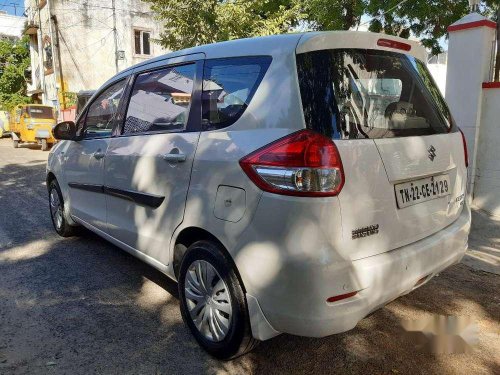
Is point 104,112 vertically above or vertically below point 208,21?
below

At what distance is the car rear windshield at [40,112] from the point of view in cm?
1680

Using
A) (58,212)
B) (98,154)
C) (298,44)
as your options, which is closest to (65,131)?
(98,154)

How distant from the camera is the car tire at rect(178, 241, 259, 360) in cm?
239

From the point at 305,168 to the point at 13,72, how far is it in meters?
31.8

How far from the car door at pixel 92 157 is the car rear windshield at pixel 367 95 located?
201 cm

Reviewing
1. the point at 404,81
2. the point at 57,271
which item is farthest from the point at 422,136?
the point at 57,271

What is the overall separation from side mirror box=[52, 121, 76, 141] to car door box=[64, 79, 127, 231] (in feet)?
0.18

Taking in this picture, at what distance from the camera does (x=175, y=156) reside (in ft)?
9.05

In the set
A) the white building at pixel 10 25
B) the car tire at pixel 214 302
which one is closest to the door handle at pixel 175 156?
the car tire at pixel 214 302

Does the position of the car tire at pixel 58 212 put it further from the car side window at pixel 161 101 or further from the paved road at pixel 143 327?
the car side window at pixel 161 101

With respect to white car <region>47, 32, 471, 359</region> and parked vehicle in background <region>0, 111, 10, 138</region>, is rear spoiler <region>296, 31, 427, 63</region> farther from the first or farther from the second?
parked vehicle in background <region>0, 111, 10, 138</region>

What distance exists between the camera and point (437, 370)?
253 centimetres

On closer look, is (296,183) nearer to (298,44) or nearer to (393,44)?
(298,44)

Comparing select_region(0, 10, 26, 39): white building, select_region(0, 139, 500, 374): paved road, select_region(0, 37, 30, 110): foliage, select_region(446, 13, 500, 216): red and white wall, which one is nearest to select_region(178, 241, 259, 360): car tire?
select_region(0, 139, 500, 374): paved road
